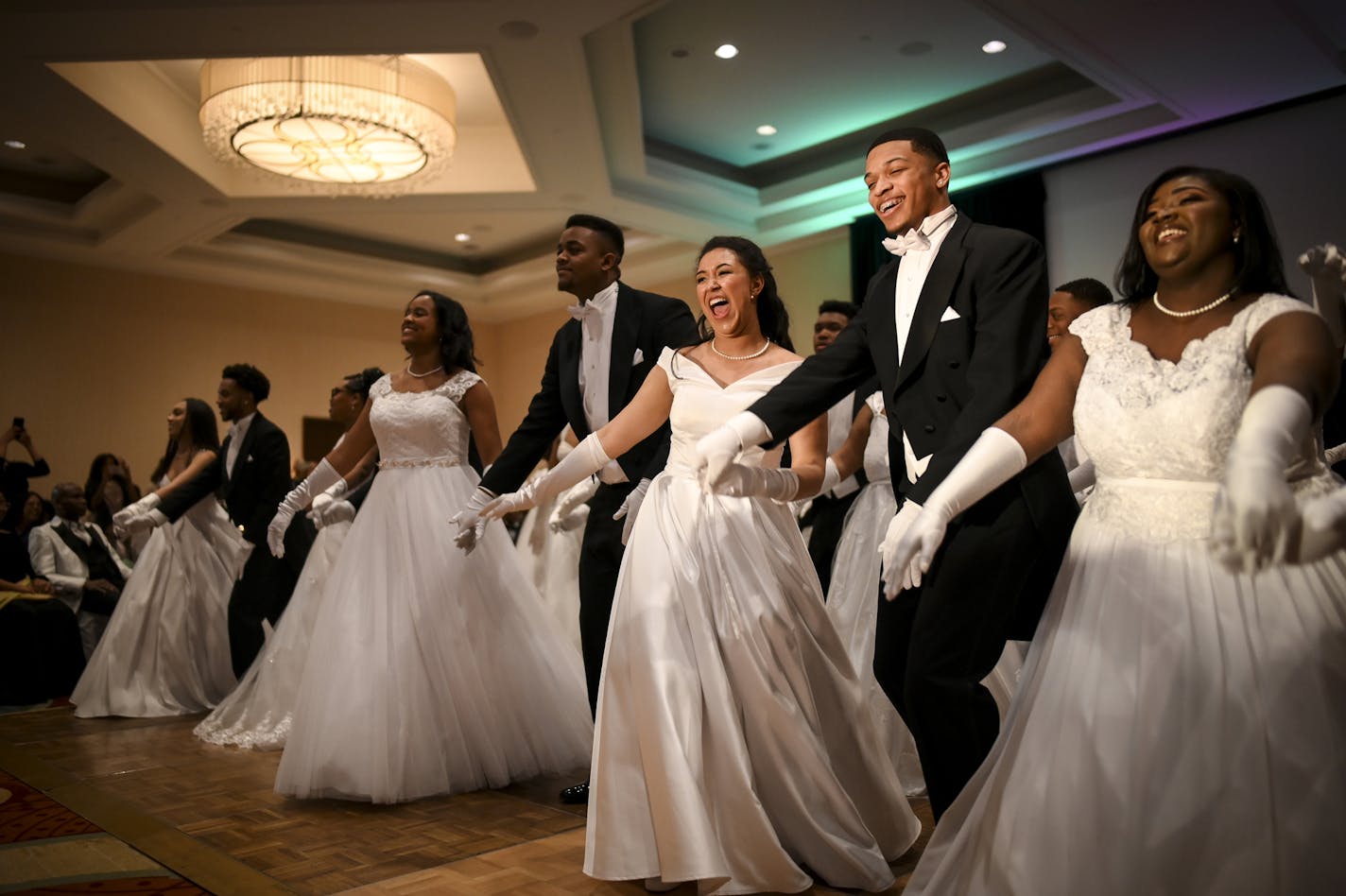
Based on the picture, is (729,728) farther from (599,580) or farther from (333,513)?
(333,513)

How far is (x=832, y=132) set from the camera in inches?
381

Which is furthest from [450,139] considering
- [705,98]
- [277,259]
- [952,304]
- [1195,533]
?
[1195,533]

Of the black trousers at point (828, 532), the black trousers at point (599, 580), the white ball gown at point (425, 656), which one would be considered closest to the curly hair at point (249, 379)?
the white ball gown at point (425, 656)

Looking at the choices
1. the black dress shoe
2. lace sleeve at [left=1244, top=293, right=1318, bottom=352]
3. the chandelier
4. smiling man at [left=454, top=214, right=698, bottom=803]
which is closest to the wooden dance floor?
the black dress shoe

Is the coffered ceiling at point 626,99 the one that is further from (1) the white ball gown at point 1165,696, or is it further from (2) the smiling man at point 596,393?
(1) the white ball gown at point 1165,696

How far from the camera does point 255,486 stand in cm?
539

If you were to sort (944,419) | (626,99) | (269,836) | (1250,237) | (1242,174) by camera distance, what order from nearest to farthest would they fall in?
1. (1250,237)
2. (944,419)
3. (269,836)
4. (626,99)
5. (1242,174)

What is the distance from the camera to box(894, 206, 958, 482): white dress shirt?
232cm

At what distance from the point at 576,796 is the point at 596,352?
1.51 metres

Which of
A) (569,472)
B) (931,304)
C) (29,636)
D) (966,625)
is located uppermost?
(931,304)

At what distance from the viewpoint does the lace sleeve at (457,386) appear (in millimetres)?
4121

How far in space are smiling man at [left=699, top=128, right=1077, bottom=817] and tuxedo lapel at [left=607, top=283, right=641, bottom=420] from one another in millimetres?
1262

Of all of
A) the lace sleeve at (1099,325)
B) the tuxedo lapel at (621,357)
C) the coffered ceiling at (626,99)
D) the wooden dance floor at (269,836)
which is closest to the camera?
the lace sleeve at (1099,325)

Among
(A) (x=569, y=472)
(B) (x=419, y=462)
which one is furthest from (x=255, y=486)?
(A) (x=569, y=472)
